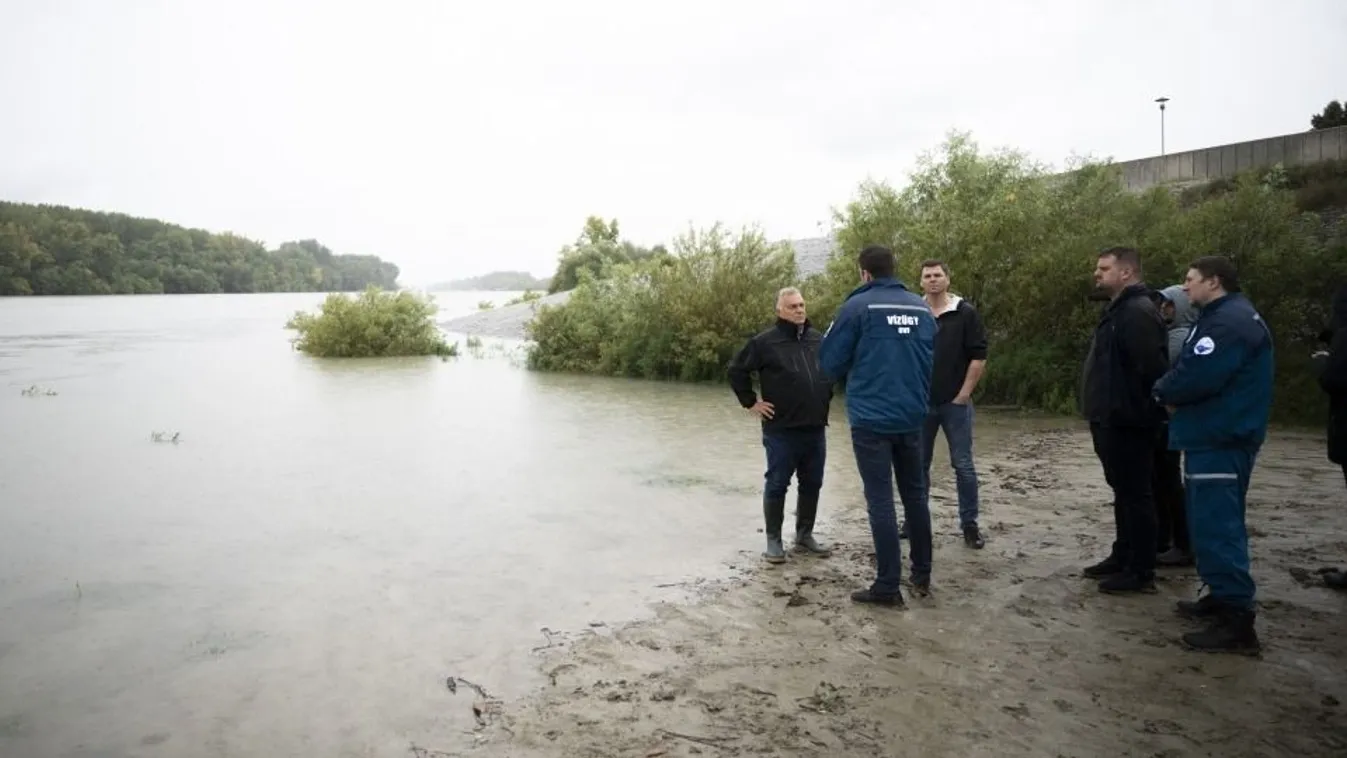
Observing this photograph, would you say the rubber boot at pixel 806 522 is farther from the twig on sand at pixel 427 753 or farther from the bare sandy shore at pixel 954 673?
the twig on sand at pixel 427 753

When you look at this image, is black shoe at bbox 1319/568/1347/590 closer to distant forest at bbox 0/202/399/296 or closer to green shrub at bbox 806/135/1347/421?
green shrub at bbox 806/135/1347/421

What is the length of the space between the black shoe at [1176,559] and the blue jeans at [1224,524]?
1.46 m

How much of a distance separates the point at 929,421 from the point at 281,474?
25.7ft

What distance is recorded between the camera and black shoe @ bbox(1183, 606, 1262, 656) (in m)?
4.50

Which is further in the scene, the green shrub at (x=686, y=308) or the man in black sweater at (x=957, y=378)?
the green shrub at (x=686, y=308)

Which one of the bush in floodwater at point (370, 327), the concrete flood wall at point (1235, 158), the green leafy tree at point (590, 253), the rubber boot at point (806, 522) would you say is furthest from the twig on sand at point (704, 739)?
the green leafy tree at point (590, 253)

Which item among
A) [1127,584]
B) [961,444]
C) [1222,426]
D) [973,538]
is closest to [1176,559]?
[1127,584]

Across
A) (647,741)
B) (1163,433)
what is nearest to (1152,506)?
(1163,433)

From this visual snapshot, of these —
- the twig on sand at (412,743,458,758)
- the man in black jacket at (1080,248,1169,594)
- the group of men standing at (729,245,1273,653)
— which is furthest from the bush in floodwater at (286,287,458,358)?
the twig on sand at (412,743,458,758)

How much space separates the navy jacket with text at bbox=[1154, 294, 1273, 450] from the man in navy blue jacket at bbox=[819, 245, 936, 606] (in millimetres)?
1383

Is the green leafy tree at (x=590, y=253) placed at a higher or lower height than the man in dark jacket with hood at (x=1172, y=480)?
higher

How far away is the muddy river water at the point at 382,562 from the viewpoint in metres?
4.23

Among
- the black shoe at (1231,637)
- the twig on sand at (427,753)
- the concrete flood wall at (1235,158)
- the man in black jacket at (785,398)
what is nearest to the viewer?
the twig on sand at (427,753)

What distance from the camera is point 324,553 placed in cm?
722
